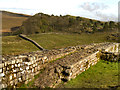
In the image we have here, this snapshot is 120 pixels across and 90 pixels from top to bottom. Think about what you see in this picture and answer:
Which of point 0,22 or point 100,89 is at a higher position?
point 0,22

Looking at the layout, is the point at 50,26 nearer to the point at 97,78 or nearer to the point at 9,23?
the point at 9,23

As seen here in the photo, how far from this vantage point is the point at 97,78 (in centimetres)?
1126

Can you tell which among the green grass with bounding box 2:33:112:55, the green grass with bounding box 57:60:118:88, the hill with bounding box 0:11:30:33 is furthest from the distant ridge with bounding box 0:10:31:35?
the green grass with bounding box 57:60:118:88

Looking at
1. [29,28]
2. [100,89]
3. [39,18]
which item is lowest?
[100,89]

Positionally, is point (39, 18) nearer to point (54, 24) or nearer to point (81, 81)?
point (54, 24)

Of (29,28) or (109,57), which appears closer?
(109,57)

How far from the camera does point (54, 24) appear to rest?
6850 centimetres

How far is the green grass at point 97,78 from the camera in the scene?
10.0 m

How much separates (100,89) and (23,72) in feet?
15.8

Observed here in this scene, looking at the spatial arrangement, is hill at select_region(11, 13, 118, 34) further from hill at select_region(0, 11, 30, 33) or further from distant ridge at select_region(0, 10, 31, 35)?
hill at select_region(0, 11, 30, 33)

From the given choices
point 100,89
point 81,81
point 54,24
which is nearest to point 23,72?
point 81,81

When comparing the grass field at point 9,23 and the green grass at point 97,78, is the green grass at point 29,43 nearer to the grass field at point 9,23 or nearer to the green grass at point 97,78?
the green grass at point 97,78

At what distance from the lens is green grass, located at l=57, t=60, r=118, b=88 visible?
32.8 feet

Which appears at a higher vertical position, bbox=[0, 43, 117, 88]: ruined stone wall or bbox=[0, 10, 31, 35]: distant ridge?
bbox=[0, 10, 31, 35]: distant ridge
